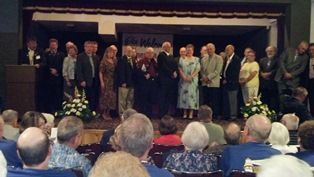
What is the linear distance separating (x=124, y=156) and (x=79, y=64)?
8168 mm

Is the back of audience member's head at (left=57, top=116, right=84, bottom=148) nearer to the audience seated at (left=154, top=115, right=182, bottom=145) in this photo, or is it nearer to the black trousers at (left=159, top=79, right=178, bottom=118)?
the audience seated at (left=154, top=115, right=182, bottom=145)

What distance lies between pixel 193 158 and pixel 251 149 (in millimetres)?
433

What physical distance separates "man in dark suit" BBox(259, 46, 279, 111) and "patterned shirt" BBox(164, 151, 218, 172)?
6.27 m

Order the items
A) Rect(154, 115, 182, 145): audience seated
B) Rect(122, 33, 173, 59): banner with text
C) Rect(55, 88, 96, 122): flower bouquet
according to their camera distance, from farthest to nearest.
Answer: Rect(122, 33, 173, 59): banner with text
Rect(55, 88, 96, 122): flower bouquet
Rect(154, 115, 182, 145): audience seated

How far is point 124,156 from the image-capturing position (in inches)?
73.2

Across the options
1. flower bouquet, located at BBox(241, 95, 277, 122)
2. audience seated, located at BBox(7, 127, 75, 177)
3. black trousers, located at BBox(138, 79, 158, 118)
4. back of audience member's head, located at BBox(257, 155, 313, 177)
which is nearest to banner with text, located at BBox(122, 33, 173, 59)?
black trousers, located at BBox(138, 79, 158, 118)

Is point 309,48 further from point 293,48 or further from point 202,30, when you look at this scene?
point 202,30

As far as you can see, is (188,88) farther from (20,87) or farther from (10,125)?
(10,125)

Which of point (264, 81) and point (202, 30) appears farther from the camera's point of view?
point (202, 30)

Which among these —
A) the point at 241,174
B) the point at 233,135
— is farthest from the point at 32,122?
the point at 241,174

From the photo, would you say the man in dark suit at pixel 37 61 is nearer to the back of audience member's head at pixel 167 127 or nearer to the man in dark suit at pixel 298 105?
the man in dark suit at pixel 298 105

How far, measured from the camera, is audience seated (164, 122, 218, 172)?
3965 millimetres

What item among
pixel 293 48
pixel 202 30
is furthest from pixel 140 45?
pixel 293 48

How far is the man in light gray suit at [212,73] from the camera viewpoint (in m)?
10.1
